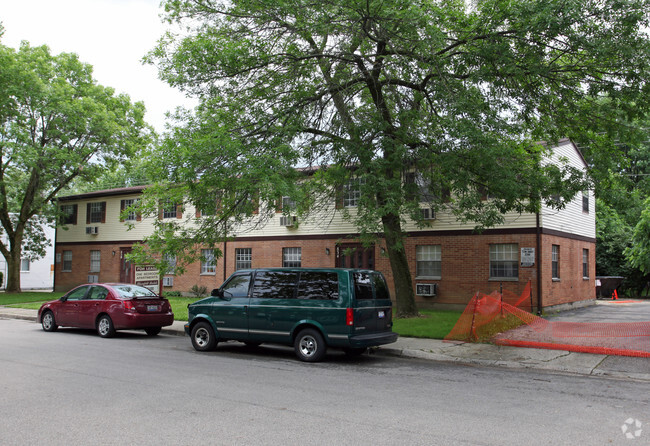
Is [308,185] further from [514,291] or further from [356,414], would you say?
[356,414]

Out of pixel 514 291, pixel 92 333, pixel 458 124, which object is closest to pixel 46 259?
pixel 92 333

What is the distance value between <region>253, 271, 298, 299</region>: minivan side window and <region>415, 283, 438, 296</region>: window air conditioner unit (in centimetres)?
1023

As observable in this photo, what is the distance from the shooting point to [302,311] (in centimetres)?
1047

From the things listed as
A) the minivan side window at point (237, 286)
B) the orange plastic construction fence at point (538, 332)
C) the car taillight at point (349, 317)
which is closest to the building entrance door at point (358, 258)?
the orange plastic construction fence at point (538, 332)

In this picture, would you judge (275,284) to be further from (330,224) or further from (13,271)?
(13,271)

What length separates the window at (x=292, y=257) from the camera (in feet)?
79.0

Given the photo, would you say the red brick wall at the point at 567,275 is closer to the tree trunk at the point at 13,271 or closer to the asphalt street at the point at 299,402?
the asphalt street at the point at 299,402

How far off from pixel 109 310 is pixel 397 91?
33.8 ft

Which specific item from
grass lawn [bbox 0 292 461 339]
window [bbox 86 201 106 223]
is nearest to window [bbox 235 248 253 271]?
grass lawn [bbox 0 292 461 339]

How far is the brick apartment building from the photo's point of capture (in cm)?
1889

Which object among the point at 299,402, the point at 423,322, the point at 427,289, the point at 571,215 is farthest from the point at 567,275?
the point at 299,402

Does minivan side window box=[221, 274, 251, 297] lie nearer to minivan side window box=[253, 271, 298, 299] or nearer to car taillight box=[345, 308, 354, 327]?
minivan side window box=[253, 271, 298, 299]

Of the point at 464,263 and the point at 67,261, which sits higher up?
the point at 464,263

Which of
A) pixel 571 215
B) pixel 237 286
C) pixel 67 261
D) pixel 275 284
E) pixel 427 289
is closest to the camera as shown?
pixel 275 284
